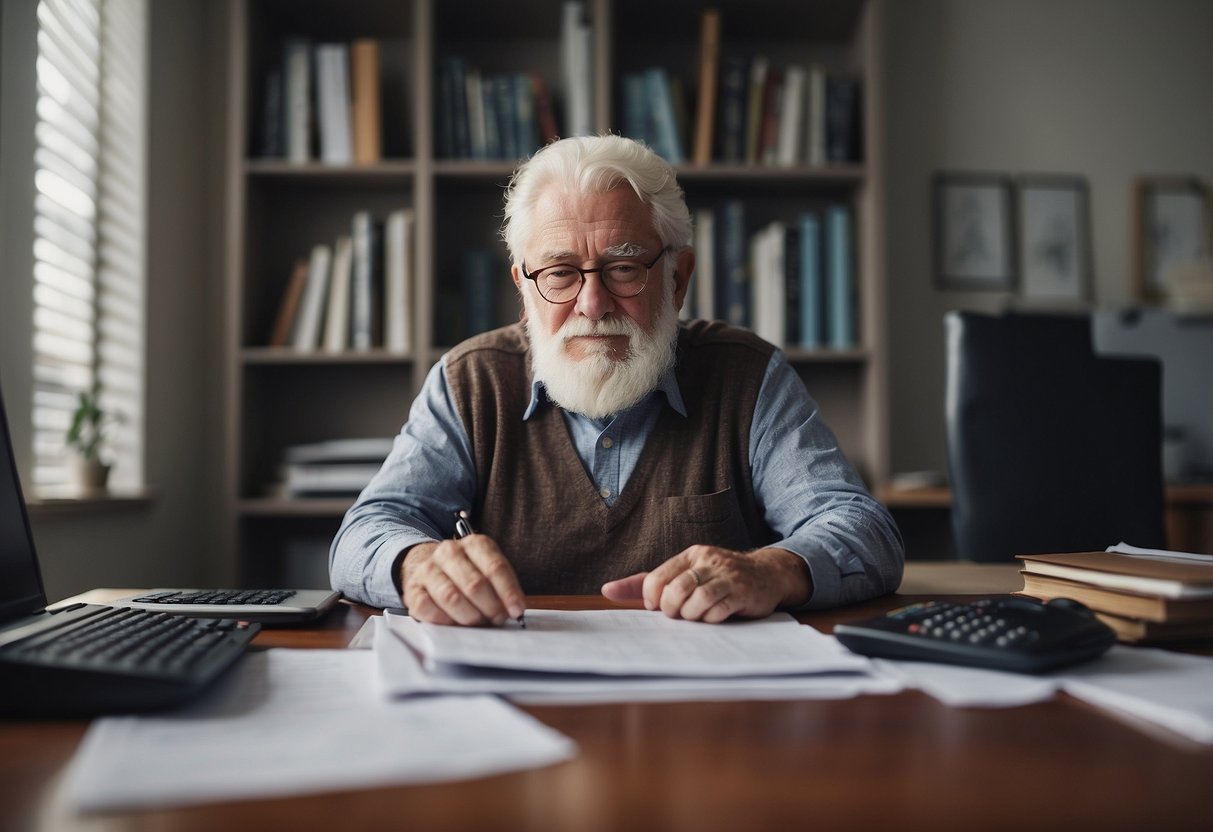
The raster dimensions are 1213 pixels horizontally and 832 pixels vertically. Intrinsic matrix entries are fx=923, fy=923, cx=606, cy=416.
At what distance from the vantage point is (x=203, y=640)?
75 centimetres

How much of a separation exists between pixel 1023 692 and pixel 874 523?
57 centimetres

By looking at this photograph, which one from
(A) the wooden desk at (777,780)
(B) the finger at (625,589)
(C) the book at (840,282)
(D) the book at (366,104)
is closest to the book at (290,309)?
(D) the book at (366,104)

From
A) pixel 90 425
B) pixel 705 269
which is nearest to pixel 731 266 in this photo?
pixel 705 269

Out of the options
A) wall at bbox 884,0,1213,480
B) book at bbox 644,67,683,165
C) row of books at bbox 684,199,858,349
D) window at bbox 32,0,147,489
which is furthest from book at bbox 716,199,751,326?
window at bbox 32,0,147,489

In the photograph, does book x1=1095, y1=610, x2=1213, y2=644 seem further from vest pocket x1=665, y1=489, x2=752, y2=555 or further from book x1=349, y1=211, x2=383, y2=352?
book x1=349, y1=211, x2=383, y2=352

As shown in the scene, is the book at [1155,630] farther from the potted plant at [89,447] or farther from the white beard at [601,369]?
the potted plant at [89,447]

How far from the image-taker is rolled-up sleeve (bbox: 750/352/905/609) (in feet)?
3.64

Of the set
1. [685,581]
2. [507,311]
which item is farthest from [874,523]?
[507,311]

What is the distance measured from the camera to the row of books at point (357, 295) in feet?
8.50

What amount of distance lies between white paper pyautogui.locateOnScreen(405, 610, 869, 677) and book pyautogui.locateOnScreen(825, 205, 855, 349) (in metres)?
1.82

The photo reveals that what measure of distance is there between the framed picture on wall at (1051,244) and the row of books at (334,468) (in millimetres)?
2120

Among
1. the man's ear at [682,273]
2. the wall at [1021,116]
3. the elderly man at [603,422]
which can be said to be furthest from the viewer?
the wall at [1021,116]

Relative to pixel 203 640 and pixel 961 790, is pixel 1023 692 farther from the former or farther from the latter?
pixel 203 640

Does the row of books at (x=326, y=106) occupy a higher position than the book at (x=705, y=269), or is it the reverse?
the row of books at (x=326, y=106)
